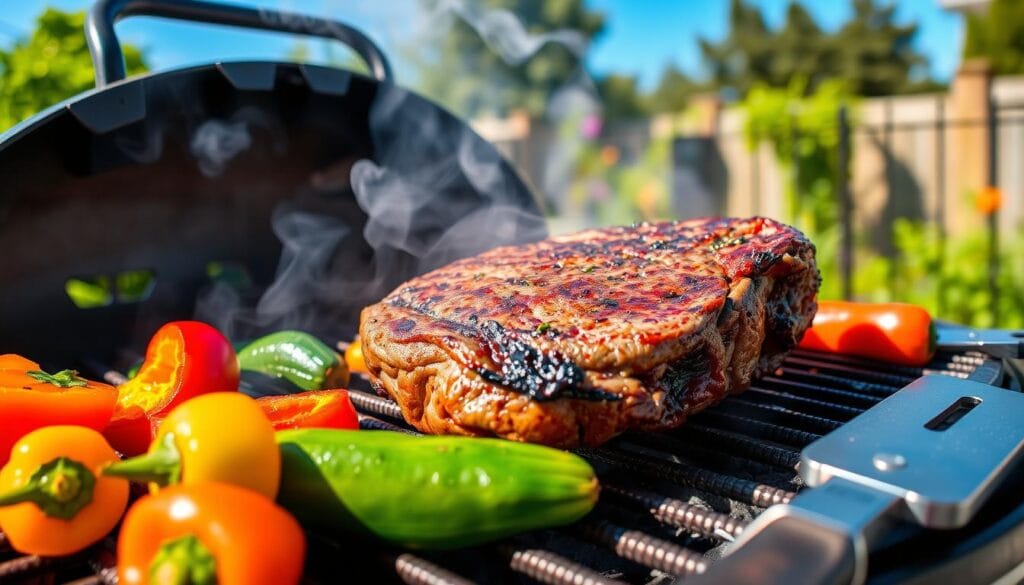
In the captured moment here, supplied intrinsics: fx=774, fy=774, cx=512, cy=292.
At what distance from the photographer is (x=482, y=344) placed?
166 centimetres

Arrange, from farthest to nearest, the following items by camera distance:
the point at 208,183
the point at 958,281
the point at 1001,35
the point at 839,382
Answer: the point at 1001,35 → the point at 958,281 → the point at 208,183 → the point at 839,382

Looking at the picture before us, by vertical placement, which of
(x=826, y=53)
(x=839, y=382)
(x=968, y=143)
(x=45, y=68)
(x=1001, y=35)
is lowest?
(x=968, y=143)

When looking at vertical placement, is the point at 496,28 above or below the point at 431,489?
above

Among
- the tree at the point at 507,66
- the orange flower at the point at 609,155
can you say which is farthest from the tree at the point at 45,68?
the orange flower at the point at 609,155

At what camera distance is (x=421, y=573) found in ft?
4.08

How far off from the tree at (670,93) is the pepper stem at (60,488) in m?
43.9

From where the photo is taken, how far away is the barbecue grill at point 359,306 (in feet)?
4.09

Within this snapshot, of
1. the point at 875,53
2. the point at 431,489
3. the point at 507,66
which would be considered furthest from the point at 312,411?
the point at 875,53

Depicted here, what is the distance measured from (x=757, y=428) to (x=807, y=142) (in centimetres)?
1013

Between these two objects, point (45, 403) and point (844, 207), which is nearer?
point (45, 403)

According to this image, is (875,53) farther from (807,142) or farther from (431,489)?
(431,489)

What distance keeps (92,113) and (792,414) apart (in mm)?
2156

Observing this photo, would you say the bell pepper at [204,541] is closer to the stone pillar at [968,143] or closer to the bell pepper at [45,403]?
the bell pepper at [45,403]

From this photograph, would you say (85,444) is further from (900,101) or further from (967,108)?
(900,101)
